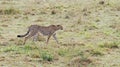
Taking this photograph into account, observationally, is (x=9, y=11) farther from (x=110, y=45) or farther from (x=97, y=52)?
(x=97, y=52)

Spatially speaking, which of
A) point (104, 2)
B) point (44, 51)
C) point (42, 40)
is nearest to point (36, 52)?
point (44, 51)

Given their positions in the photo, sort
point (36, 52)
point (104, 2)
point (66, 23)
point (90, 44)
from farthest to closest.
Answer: point (104, 2) < point (66, 23) < point (90, 44) < point (36, 52)

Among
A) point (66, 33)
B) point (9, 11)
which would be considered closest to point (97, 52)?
point (66, 33)

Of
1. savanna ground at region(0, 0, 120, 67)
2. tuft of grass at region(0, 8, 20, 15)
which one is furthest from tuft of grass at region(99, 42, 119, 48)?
tuft of grass at region(0, 8, 20, 15)

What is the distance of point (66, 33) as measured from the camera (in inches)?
551

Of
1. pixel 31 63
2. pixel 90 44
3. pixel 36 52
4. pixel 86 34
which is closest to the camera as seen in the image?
pixel 31 63

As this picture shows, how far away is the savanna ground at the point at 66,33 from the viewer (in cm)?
1023

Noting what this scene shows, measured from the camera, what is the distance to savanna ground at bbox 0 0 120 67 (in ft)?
33.6

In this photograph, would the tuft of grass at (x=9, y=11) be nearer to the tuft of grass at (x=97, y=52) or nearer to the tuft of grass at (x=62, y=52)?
the tuft of grass at (x=62, y=52)

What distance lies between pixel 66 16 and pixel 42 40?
4337mm

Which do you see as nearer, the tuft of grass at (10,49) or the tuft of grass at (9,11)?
the tuft of grass at (10,49)

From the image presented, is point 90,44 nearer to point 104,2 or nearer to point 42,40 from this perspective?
point 42,40

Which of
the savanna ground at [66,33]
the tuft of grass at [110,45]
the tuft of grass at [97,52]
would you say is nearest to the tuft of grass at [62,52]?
the savanna ground at [66,33]

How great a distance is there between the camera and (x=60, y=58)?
10.5m
